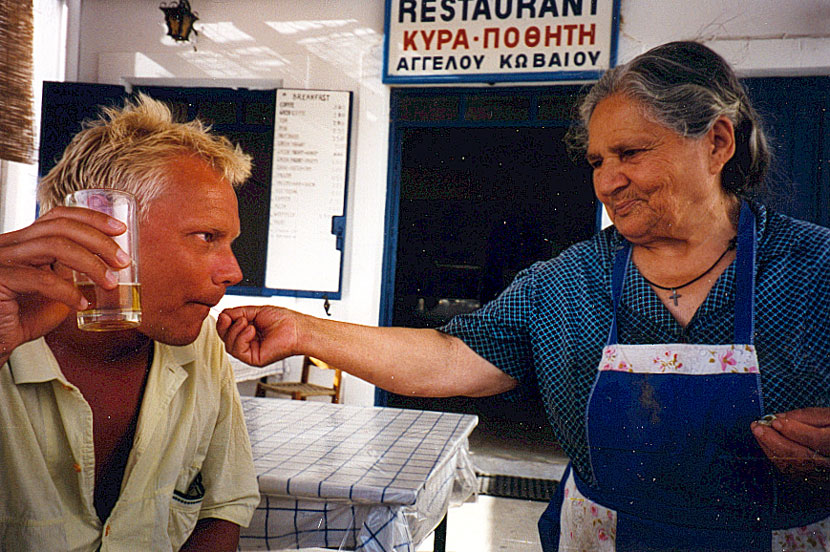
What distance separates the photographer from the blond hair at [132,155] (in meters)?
0.93

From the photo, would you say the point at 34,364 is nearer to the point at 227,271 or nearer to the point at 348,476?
the point at 227,271

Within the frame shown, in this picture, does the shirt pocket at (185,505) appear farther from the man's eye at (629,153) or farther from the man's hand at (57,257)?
the man's eye at (629,153)

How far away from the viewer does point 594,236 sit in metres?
1.00

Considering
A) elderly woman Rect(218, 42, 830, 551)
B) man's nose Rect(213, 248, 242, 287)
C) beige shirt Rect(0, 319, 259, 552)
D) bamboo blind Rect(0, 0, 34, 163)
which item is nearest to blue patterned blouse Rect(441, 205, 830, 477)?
elderly woman Rect(218, 42, 830, 551)

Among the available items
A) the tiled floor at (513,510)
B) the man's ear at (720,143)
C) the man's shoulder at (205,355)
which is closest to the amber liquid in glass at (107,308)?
the man's shoulder at (205,355)

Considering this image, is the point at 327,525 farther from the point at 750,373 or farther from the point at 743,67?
the point at 743,67

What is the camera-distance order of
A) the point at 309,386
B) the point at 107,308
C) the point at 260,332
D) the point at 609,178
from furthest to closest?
the point at 309,386
the point at 260,332
the point at 609,178
the point at 107,308

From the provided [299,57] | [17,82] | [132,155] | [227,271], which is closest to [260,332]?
[227,271]

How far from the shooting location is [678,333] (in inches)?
36.9

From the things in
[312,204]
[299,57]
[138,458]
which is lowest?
[138,458]

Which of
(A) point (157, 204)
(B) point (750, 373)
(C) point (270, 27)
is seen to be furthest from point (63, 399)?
(B) point (750, 373)

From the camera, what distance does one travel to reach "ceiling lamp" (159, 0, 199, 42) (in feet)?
3.41

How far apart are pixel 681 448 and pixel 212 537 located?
83cm

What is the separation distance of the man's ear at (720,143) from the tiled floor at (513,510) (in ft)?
1.71
